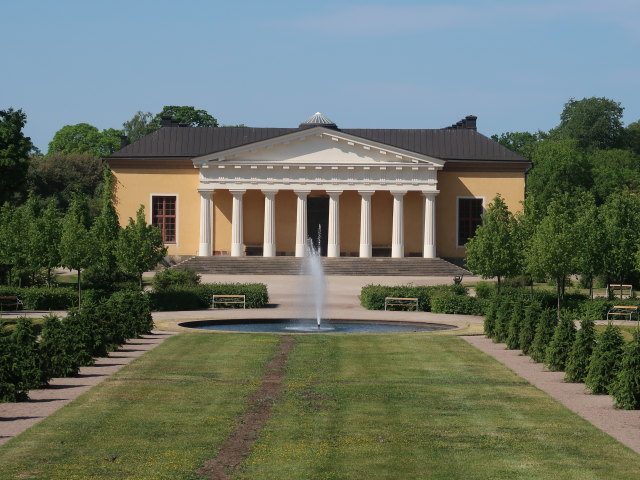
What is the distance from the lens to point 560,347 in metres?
29.5

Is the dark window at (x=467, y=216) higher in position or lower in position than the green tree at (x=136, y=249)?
higher

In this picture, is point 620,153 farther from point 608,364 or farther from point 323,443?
point 323,443

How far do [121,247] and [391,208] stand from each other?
34.1 meters

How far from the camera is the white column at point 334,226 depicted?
8025 cm

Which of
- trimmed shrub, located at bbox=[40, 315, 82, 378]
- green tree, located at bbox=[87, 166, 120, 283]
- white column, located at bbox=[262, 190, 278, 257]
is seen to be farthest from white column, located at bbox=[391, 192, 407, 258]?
trimmed shrub, located at bbox=[40, 315, 82, 378]

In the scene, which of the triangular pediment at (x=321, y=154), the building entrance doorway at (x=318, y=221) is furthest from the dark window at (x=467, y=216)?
the building entrance doorway at (x=318, y=221)

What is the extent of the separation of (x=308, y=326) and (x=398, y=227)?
37.4 metres

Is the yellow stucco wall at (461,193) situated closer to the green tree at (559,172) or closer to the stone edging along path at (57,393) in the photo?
the green tree at (559,172)

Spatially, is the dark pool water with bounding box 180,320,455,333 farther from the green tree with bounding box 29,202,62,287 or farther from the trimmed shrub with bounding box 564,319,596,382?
the trimmed shrub with bounding box 564,319,596,382

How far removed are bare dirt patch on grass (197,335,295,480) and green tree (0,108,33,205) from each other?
43231 millimetres

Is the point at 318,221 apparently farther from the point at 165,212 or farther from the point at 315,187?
the point at 165,212

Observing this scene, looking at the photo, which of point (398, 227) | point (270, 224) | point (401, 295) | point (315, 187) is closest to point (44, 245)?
point (401, 295)

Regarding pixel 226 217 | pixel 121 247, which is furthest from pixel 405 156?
pixel 121 247

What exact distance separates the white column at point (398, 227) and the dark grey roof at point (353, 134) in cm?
357
